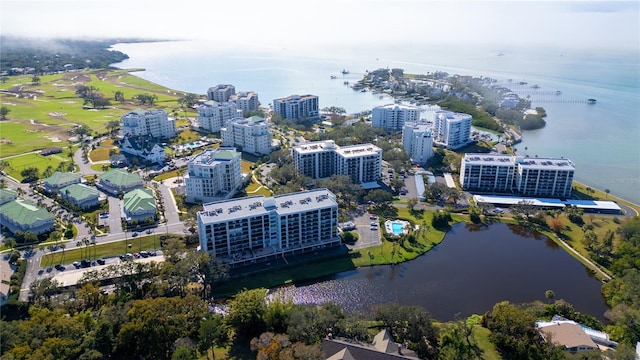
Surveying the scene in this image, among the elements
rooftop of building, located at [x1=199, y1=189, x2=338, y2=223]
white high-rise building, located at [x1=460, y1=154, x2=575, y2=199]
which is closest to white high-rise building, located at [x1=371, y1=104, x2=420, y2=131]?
white high-rise building, located at [x1=460, y1=154, x2=575, y2=199]

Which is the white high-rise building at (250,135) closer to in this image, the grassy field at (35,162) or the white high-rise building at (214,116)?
Result: the white high-rise building at (214,116)

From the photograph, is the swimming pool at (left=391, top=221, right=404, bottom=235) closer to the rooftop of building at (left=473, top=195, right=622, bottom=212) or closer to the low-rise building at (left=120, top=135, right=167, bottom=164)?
the rooftop of building at (left=473, top=195, right=622, bottom=212)

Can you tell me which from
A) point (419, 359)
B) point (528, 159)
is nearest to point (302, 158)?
point (528, 159)

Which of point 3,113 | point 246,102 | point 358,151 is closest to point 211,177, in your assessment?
point 358,151

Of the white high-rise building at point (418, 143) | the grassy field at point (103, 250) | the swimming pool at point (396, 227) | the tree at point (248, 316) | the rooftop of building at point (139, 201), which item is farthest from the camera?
the white high-rise building at point (418, 143)

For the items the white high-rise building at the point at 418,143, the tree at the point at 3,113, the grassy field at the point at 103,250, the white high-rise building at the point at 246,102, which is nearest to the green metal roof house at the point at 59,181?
the grassy field at the point at 103,250

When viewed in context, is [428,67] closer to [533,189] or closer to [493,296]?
[533,189]
